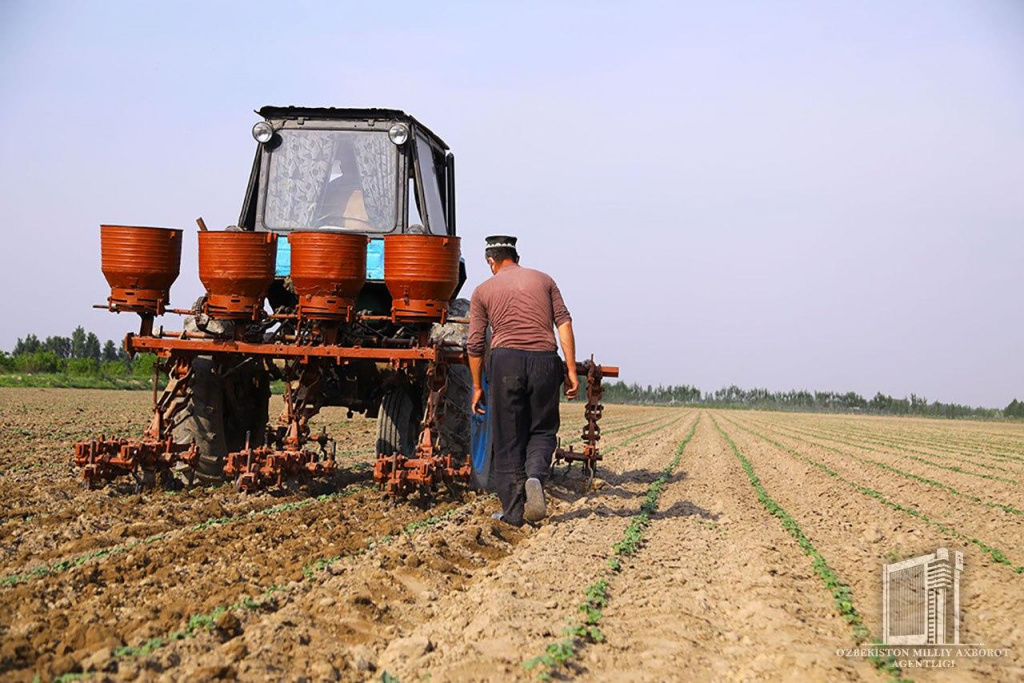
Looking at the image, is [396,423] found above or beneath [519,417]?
beneath

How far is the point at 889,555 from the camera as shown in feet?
20.0

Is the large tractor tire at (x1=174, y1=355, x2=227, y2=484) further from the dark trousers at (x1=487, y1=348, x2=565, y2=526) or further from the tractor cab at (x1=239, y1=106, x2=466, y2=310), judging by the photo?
the dark trousers at (x1=487, y1=348, x2=565, y2=526)

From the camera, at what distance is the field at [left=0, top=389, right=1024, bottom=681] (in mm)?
3584

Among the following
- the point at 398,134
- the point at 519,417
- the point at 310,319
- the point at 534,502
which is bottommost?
the point at 534,502

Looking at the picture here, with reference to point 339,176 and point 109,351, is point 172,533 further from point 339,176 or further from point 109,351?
point 109,351

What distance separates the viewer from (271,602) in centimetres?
418

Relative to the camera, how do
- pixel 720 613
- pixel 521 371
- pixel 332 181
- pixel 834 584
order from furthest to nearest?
pixel 332 181 < pixel 521 371 < pixel 834 584 < pixel 720 613

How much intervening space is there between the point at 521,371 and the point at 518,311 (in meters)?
0.39

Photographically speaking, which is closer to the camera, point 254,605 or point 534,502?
point 254,605

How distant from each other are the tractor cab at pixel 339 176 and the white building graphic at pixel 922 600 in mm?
Result: 4406

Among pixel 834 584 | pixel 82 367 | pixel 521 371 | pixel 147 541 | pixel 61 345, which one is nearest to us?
pixel 834 584

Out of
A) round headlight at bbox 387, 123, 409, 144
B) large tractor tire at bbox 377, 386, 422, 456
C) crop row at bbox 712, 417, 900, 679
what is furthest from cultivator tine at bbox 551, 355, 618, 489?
round headlight at bbox 387, 123, 409, 144

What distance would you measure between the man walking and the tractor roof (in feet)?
7.64

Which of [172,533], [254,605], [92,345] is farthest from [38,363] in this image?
[254,605]
